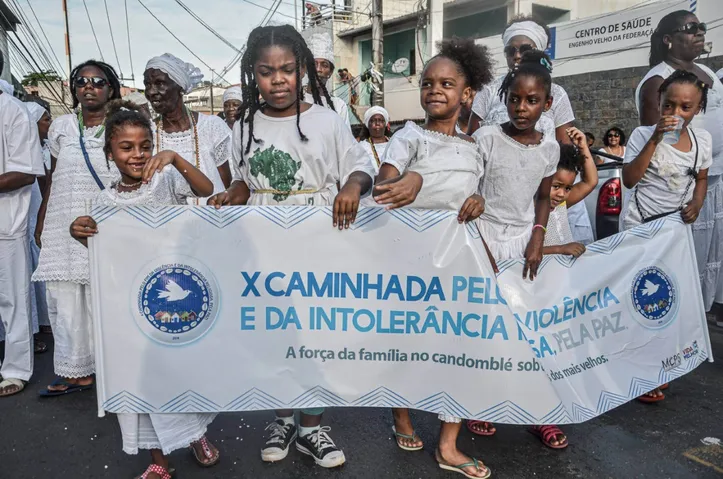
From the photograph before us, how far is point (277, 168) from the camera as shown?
8.57 feet

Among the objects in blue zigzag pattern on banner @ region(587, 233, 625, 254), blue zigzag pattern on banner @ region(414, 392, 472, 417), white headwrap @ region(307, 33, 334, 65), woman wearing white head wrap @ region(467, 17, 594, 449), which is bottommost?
blue zigzag pattern on banner @ region(414, 392, 472, 417)

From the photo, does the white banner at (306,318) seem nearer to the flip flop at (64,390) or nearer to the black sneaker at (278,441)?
the black sneaker at (278,441)

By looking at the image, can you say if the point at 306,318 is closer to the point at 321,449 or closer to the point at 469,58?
the point at 321,449

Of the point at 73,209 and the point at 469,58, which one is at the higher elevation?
the point at 469,58

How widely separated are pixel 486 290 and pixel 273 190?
3.59 feet

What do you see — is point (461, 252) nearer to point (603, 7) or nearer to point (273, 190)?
point (273, 190)

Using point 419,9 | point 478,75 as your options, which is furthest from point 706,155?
point 419,9

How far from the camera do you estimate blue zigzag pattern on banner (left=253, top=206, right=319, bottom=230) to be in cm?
244

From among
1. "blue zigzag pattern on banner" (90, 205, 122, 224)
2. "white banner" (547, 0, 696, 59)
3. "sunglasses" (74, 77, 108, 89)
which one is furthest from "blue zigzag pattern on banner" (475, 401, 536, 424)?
"white banner" (547, 0, 696, 59)

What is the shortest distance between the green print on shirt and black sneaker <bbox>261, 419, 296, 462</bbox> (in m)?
1.18

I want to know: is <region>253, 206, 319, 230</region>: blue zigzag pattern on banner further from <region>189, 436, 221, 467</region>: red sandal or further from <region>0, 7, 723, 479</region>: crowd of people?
<region>189, 436, 221, 467</region>: red sandal

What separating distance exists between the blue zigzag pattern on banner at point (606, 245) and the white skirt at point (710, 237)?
5.64 ft

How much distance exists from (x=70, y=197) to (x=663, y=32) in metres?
4.31

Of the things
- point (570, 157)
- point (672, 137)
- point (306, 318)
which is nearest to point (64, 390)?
point (306, 318)
